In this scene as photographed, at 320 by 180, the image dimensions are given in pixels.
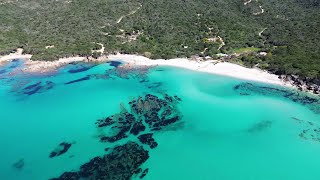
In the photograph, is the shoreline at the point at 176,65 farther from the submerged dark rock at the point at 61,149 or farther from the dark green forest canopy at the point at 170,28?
the submerged dark rock at the point at 61,149

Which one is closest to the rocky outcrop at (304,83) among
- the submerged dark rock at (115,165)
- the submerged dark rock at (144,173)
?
the submerged dark rock at (115,165)

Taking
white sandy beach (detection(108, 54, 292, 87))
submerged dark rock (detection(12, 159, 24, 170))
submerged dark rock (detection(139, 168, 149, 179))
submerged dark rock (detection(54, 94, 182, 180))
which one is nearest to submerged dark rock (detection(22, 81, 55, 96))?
white sandy beach (detection(108, 54, 292, 87))

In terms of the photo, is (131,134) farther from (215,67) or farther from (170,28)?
(170,28)

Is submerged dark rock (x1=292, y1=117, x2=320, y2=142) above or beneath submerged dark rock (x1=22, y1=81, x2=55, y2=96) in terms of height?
above

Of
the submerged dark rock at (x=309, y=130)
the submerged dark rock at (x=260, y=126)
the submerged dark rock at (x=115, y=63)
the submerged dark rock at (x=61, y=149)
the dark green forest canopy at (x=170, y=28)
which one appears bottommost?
the submerged dark rock at (x=61, y=149)

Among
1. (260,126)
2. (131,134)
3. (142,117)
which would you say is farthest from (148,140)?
(260,126)

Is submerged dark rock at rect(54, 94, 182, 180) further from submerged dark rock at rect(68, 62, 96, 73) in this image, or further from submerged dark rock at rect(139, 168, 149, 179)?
submerged dark rock at rect(68, 62, 96, 73)
